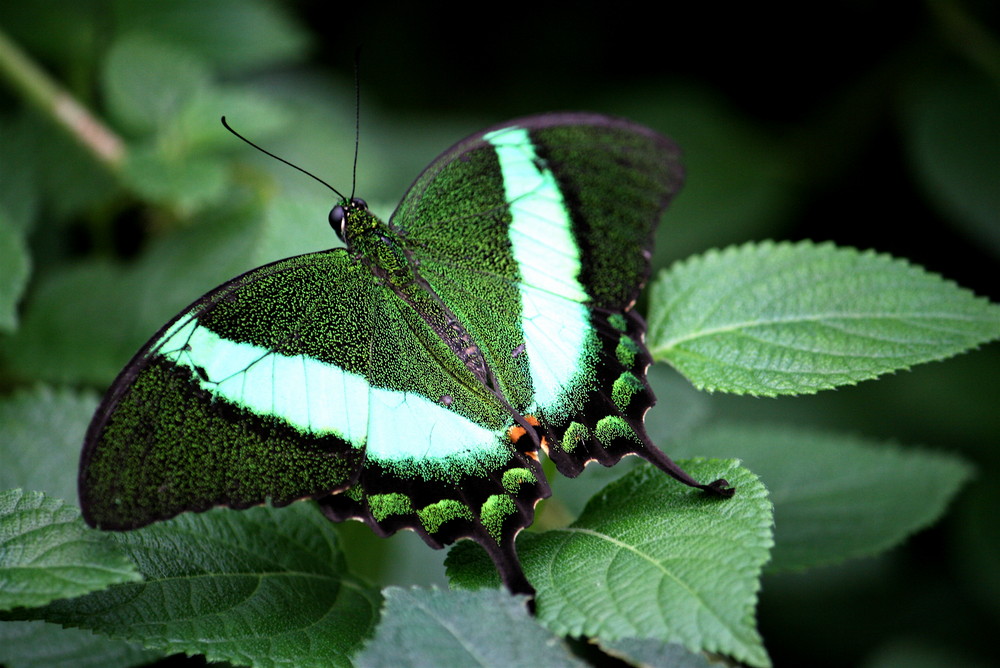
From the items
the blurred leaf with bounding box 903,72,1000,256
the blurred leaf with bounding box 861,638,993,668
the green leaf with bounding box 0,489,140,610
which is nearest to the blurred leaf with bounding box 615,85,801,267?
the blurred leaf with bounding box 903,72,1000,256

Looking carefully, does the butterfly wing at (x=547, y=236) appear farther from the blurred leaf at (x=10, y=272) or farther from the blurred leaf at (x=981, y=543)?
the blurred leaf at (x=981, y=543)

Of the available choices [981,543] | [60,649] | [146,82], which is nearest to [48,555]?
[60,649]

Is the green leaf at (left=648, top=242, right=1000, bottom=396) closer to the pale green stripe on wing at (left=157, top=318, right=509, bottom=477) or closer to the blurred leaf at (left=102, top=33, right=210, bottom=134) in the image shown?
the pale green stripe on wing at (left=157, top=318, right=509, bottom=477)

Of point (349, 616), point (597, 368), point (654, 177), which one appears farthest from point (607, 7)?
point (349, 616)

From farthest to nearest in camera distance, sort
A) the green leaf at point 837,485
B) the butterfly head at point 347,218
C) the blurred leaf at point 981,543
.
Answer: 1. the blurred leaf at point 981,543
2. the green leaf at point 837,485
3. the butterfly head at point 347,218

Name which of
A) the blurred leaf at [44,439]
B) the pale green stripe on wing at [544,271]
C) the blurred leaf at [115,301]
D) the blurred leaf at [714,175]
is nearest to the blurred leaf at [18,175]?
the blurred leaf at [115,301]
